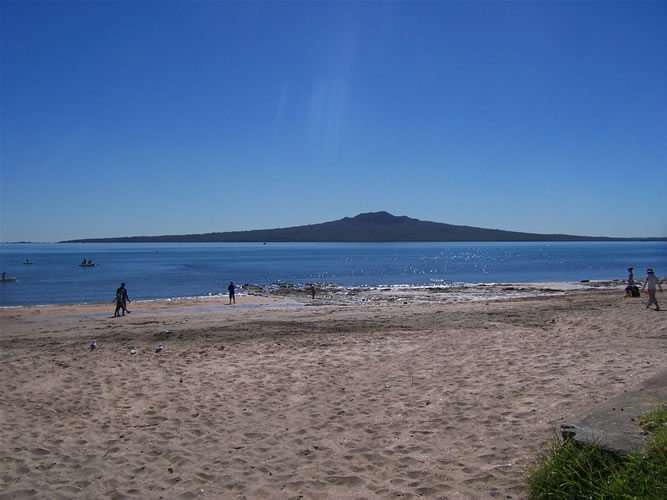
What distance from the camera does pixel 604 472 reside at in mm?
4043

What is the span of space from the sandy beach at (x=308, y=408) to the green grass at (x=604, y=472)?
0.47m

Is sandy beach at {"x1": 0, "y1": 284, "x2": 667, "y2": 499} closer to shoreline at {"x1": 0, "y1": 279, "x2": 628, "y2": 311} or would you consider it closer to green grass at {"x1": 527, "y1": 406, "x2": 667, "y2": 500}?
green grass at {"x1": 527, "y1": 406, "x2": 667, "y2": 500}

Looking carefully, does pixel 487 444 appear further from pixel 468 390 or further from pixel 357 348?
pixel 357 348

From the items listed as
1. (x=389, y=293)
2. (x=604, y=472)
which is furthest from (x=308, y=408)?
(x=389, y=293)

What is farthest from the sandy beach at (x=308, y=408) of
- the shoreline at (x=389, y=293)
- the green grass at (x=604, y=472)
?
the shoreline at (x=389, y=293)

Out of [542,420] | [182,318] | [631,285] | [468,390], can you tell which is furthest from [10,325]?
[631,285]

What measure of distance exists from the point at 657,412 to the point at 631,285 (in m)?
21.6

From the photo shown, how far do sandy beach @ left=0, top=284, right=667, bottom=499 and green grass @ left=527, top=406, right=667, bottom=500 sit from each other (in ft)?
1.53

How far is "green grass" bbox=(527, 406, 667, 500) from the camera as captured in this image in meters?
3.63

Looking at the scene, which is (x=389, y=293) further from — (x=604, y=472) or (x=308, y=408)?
(x=604, y=472)

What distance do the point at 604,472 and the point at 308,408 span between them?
453 cm

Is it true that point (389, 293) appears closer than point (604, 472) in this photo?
No

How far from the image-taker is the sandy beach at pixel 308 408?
5.36m

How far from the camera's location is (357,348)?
12078mm
